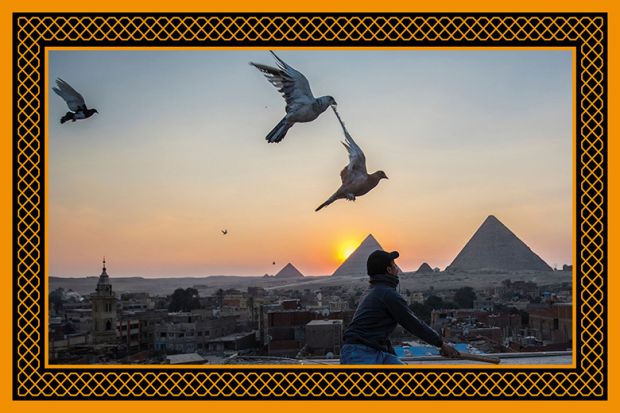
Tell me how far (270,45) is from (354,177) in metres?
0.87

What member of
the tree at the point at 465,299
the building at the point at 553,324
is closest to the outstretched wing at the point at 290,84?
the building at the point at 553,324

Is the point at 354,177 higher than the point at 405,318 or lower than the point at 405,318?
higher

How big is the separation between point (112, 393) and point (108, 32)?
4.28 ft

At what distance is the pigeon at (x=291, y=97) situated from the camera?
10.0 feet

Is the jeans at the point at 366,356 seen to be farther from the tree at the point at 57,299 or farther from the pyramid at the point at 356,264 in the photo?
the pyramid at the point at 356,264

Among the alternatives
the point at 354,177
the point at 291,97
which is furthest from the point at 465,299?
the point at 291,97

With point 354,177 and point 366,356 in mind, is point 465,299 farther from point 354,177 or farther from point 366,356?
point 366,356

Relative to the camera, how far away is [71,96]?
10.5ft

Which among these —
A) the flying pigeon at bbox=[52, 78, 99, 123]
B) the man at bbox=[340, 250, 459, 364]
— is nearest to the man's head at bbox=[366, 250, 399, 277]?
the man at bbox=[340, 250, 459, 364]

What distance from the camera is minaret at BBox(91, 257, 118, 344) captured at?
54.0ft

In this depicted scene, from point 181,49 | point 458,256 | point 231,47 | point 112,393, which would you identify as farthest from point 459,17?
point 458,256

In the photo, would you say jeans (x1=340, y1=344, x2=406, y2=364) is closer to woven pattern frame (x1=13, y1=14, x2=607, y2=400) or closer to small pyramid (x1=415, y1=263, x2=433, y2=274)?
woven pattern frame (x1=13, y1=14, x2=607, y2=400)

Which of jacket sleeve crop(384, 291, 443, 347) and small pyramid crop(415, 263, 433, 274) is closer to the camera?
jacket sleeve crop(384, 291, 443, 347)

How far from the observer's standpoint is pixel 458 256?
57250mm
